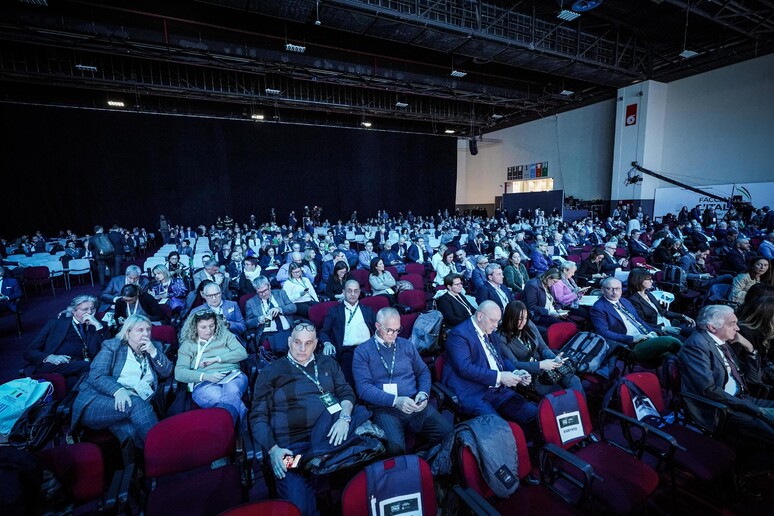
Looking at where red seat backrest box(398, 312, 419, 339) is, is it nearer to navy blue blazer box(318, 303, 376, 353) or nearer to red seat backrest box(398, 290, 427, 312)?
navy blue blazer box(318, 303, 376, 353)

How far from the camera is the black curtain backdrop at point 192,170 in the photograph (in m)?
14.2

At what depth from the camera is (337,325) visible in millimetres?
3432

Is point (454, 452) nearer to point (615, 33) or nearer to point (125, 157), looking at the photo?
point (615, 33)

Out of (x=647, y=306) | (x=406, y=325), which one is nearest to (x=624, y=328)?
(x=647, y=306)

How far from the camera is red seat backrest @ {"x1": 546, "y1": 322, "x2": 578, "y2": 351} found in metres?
3.22

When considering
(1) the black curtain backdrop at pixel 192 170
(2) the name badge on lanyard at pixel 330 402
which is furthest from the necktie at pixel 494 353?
(1) the black curtain backdrop at pixel 192 170

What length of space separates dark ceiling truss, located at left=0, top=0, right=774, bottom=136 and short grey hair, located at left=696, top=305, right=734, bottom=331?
8923 mm

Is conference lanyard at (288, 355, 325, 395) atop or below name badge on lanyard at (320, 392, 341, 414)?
atop

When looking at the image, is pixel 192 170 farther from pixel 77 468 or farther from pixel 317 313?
pixel 77 468

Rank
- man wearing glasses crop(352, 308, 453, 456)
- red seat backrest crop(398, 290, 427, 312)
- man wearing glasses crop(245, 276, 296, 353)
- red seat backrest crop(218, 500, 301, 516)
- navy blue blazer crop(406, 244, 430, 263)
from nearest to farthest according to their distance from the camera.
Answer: red seat backrest crop(218, 500, 301, 516), man wearing glasses crop(352, 308, 453, 456), man wearing glasses crop(245, 276, 296, 353), red seat backrest crop(398, 290, 427, 312), navy blue blazer crop(406, 244, 430, 263)

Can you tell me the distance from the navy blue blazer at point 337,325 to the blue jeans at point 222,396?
949mm

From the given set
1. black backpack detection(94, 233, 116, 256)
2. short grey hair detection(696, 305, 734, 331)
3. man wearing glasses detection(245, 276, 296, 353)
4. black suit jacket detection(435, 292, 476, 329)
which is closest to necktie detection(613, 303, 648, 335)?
short grey hair detection(696, 305, 734, 331)

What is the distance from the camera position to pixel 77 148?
14.8 metres

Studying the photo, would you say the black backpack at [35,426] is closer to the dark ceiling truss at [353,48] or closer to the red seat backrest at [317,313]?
the red seat backrest at [317,313]
